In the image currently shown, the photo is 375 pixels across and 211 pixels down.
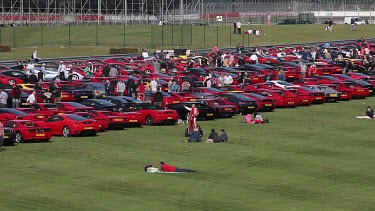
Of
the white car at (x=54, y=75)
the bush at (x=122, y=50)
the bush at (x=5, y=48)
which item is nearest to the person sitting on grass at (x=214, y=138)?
the white car at (x=54, y=75)

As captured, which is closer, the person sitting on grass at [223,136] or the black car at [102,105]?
the person sitting on grass at [223,136]

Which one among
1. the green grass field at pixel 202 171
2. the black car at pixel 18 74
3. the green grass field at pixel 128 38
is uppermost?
the green grass field at pixel 128 38

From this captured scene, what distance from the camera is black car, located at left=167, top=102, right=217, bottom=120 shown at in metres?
53.8

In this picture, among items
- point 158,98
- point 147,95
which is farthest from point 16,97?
point 147,95

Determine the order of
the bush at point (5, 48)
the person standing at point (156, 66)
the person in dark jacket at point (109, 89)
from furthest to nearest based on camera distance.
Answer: the bush at point (5, 48), the person standing at point (156, 66), the person in dark jacket at point (109, 89)

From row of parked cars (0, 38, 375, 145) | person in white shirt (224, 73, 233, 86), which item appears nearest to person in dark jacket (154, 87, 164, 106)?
row of parked cars (0, 38, 375, 145)

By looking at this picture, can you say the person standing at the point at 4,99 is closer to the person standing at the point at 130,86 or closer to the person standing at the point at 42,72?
the person standing at the point at 130,86

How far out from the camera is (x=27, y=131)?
44688 millimetres

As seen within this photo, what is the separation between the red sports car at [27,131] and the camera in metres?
44.6

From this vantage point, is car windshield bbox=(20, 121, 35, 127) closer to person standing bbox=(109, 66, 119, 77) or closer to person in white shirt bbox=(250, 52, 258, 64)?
person standing bbox=(109, 66, 119, 77)

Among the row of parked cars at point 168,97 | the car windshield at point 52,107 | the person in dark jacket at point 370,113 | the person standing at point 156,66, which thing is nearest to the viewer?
the row of parked cars at point 168,97

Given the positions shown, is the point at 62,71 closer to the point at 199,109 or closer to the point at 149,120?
Result: the point at 199,109

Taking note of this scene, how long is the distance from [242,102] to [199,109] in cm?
418

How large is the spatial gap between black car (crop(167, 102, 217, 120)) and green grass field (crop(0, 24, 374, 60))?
4413 cm
